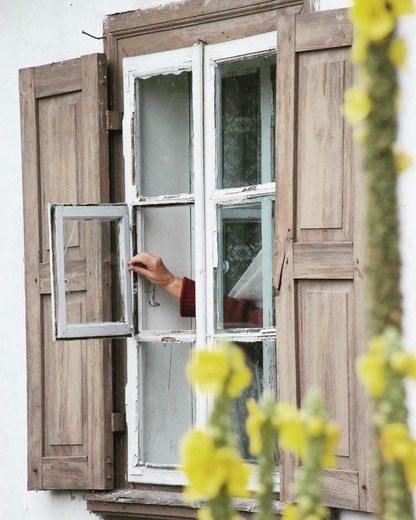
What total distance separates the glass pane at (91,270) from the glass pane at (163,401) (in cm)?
22

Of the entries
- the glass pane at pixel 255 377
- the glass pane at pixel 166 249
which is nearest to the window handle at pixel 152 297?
the glass pane at pixel 166 249

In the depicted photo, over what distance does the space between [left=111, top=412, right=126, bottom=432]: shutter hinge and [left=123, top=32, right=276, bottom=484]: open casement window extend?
37 millimetres

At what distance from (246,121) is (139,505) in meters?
1.46

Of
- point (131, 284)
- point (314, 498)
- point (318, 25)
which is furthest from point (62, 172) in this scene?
point (314, 498)

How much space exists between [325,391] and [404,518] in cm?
279

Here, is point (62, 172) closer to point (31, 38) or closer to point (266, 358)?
point (31, 38)

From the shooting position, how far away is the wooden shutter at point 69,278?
470cm

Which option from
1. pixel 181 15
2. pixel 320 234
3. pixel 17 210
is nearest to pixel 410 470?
pixel 320 234

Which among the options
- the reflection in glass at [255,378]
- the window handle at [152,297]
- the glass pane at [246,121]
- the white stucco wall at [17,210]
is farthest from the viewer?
the white stucco wall at [17,210]

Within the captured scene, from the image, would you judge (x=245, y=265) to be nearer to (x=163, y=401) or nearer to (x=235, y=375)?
(x=163, y=401)

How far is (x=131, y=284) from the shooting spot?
4.73 meters

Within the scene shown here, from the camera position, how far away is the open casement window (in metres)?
4.41

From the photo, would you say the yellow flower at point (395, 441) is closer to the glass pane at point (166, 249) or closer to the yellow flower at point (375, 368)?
the yellow flower at point (375, 368)

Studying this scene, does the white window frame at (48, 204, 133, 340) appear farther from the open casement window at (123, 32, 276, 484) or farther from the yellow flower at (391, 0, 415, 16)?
the yellow flower at (391, 0, 415, 16)
